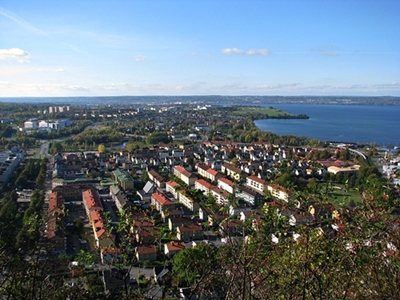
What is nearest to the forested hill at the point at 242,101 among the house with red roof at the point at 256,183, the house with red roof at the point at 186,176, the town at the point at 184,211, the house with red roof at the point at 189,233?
the town at the point at 184,211

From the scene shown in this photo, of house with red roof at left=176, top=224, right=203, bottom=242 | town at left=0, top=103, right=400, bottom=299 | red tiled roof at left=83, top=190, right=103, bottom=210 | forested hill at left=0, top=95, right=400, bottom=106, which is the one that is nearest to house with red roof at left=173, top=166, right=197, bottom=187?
town at left=0, top=103, right=400, bottom=299

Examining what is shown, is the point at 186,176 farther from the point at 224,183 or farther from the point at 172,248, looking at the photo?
the point at 172,248

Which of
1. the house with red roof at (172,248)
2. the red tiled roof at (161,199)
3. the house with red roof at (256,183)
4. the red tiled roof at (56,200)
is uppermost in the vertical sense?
the red tiled roof at (56,200)

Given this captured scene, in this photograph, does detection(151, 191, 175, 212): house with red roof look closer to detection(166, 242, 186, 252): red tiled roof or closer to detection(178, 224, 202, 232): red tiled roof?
detection(178, 224, 202, 232): red tiled roof

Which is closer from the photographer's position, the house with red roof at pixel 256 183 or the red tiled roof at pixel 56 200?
the red tiled roof at pixel 56 200

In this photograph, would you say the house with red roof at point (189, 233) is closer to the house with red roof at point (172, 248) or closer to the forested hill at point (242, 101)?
the house with red roof at point (172, 248)

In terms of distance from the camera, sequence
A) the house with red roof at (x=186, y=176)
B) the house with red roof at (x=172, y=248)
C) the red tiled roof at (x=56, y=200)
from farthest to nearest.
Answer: the house with red roof at (x=186, y=176) → the red tiled roof at (x=56, y=200) → the house with red roof at (x=172, y=248)

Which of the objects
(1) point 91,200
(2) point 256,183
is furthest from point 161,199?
(2) point 256,183

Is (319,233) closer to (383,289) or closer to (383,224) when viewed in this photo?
(383,224)
